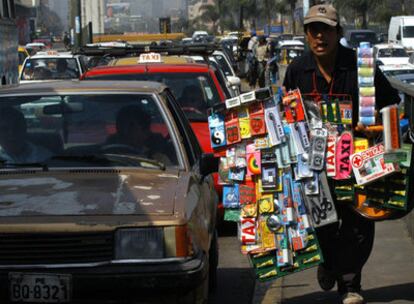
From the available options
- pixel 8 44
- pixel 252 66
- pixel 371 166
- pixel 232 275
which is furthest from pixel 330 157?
pixel 252 66

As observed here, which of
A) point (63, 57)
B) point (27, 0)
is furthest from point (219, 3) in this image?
point (63, 57)

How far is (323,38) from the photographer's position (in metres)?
6.11

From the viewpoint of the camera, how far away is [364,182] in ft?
19.1

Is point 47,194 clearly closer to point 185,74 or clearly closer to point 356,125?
point 356,125

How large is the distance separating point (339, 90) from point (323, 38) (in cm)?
33

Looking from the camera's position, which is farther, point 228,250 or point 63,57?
point 63,57

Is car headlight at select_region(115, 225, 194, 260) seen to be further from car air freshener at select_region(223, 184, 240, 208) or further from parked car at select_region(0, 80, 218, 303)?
car air freshener at select_region(223, 184, 240, 208)

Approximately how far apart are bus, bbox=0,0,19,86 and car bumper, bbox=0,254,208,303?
13.1 meters

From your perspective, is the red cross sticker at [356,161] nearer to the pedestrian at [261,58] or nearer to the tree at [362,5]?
the pedestrian at [261,58]

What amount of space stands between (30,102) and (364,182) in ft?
7.77

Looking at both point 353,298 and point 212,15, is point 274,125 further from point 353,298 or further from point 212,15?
point 212,15

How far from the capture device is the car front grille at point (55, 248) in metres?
5.12

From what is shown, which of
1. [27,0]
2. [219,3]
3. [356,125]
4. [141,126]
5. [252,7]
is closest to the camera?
[356,125]

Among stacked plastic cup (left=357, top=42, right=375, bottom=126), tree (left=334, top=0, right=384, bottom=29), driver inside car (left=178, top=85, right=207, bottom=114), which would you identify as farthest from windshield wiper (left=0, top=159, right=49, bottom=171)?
tree (left=334, top=0, right=384, bottom=29)
